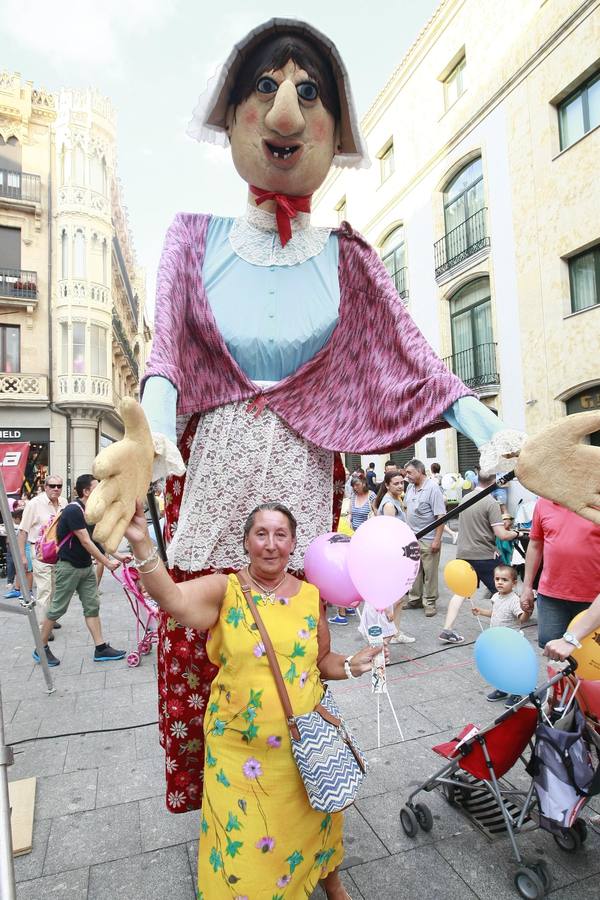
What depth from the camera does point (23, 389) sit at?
58.7 ft

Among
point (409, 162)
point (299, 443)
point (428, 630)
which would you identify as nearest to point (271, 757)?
point (299, 443)

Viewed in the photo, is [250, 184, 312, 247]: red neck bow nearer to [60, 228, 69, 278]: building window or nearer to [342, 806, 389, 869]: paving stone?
[342, 806, 389, 869]: paving stone

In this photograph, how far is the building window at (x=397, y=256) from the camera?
16891 millimetres

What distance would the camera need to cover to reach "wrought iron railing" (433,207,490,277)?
1348cm

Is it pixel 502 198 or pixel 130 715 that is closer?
pixel 130 715

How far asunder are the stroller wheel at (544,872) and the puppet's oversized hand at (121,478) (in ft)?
6.50

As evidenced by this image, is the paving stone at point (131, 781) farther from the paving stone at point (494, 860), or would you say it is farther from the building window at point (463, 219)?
the building window at point (463, 219)

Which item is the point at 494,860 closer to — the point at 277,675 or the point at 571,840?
the point at 571,840

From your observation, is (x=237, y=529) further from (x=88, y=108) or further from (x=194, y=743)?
(x=88, y=108)

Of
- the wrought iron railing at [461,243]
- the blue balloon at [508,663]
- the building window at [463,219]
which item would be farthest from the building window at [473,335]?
the blue balloon at [508,663]

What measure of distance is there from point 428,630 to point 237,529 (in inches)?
167

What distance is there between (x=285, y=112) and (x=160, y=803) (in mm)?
2895

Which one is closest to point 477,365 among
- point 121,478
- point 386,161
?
point 386,161

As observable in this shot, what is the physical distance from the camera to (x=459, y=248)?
577 inches
